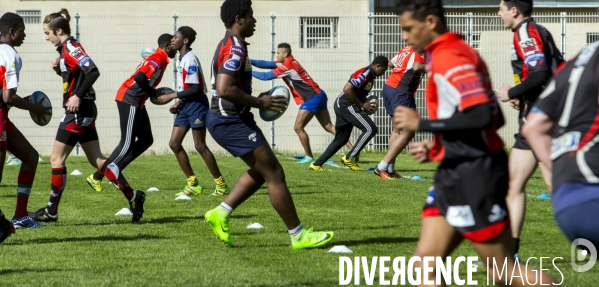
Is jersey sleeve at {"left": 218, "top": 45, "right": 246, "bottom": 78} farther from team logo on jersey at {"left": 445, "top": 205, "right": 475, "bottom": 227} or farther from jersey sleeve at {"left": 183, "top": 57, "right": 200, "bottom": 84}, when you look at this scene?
jersey sleeve at {"left": 183, "top": 57, "right": 200, "bottom": 84}

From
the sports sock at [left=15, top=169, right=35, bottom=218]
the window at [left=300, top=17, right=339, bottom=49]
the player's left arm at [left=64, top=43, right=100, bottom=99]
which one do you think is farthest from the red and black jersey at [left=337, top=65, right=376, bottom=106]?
the sports sock at [left=15, top=169, right=35, bottom=218]

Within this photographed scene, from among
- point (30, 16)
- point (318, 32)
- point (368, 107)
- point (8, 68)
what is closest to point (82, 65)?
point (8, 68)

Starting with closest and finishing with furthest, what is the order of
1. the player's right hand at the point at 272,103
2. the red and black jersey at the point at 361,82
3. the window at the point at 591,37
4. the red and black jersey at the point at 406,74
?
the player's right hand at the point at 272,103 → the red and black jersey at the point at 406,74 → the red and black jersey at the point at 361,82 → the window at the point at 591,37

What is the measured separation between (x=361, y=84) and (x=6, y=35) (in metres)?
7.64

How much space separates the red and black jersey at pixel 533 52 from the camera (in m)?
6.36

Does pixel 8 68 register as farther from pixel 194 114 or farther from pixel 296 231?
pixel 194 114

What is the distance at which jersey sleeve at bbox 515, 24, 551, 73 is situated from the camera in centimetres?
635

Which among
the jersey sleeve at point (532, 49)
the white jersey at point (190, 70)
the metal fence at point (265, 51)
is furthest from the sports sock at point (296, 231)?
the metal fence at point (265, 51)

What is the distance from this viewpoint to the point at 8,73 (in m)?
7.93

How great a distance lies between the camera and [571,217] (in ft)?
10.6

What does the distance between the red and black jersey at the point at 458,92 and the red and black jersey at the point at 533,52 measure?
2.56 meters

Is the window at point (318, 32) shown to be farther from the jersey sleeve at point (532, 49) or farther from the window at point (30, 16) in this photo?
the jersey sleeve at point (532, 49)

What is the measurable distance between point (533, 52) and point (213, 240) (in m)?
3.18

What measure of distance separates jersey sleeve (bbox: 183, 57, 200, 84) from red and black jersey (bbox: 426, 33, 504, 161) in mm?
7737
